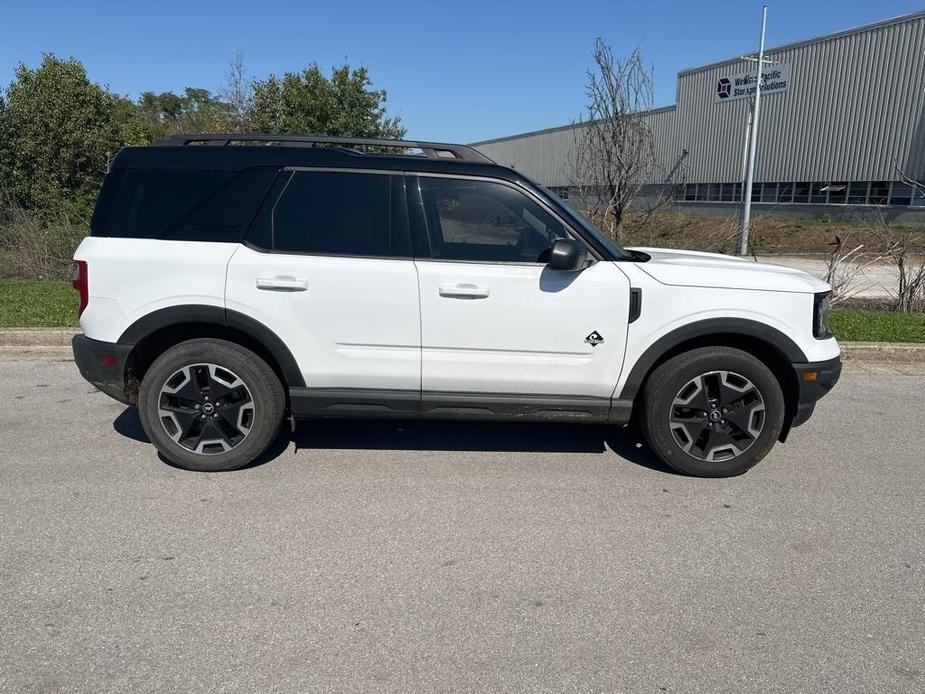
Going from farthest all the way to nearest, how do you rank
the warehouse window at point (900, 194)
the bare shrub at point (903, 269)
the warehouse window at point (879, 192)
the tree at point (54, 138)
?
the warehouse window at point (879, 192), the warehouse window at point (900, 194), the tree at point (54, 138), the bare shrub at point (903, 269)

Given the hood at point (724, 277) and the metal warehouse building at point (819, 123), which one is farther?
the metal warehouse building at point (819, 123)

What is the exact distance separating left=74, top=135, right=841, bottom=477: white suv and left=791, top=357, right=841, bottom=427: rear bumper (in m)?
0.01

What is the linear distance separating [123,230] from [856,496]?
4.79 m

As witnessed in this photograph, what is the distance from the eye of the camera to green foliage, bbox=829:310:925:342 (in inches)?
319

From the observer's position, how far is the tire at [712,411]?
4.27 meters

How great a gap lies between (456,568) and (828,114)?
38404 mm

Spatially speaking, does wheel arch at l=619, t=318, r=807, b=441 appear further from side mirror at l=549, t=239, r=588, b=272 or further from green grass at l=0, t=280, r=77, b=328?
green grass at l=0, t=280, r=77, b=328

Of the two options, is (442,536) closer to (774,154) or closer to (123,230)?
(123,230)

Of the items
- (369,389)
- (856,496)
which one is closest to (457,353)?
(369,389)

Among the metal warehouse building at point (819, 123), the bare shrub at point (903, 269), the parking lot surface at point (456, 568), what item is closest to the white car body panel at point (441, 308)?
the parking lot surface at point (456, 568)

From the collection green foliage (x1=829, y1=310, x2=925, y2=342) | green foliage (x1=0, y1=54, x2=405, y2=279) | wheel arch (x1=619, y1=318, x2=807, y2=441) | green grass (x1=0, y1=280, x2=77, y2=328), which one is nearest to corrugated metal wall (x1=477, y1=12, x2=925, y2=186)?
green foliage (x1=0, y1=54, x2=405, y2=279)

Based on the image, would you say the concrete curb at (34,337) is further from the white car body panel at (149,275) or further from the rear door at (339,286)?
the rear door at (339,286)

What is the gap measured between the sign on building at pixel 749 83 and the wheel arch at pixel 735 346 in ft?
108

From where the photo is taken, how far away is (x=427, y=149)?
4.55 m
